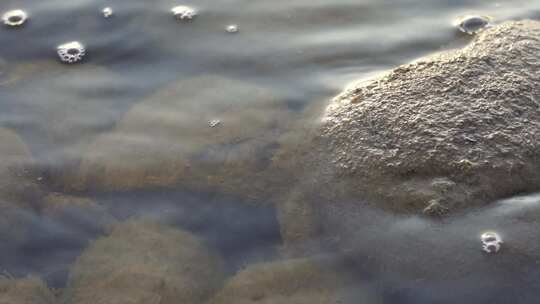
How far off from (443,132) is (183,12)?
207 cm

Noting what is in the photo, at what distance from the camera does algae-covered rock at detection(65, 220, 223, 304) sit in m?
2.84

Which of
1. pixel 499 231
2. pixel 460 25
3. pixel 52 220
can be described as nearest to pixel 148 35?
pixel 52 220

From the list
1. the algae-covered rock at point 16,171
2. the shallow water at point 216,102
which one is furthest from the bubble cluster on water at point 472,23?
the algae-covered rock at point 16,171

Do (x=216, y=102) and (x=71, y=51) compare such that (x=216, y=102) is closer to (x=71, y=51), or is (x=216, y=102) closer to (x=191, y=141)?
(x=191, y=141)

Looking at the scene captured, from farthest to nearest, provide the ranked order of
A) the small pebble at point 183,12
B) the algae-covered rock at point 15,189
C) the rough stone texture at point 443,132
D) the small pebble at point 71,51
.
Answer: the small pebble at point 183,12 < the small pebble at point 71,51 < the algae-covered rock at point 15,189 < the rough stone texture at point 443,132

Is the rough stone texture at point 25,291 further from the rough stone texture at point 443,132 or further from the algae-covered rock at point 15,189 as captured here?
the rough stone texture at point 443,132

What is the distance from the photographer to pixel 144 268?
295cm

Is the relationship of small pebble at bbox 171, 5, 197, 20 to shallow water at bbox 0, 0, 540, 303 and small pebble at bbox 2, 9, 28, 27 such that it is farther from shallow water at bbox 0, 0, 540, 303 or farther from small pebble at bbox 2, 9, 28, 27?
small pebble at bbox 2, 9, 28, 27

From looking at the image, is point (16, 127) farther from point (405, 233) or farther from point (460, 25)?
point (460, 25)

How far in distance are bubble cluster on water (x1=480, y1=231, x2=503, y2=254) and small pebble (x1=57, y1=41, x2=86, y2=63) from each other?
256 centimetres

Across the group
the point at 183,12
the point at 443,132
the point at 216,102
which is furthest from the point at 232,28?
the point at 443,132

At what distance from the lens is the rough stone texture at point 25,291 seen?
2.85 meters

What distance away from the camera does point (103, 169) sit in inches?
133

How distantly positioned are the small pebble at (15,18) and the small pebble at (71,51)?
371mm
